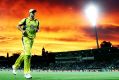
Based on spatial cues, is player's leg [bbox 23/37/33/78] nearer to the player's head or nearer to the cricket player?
the cricket player

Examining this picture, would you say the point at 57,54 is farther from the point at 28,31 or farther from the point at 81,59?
the point at 28,31

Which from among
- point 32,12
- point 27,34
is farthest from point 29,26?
point 32,12

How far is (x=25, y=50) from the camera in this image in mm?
14875

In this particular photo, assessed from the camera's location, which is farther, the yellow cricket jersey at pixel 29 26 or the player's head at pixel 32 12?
the yellow cricket jersey at pixel 29 26

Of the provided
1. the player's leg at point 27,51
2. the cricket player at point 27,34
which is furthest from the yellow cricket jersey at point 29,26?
the player's leg at point 27,51

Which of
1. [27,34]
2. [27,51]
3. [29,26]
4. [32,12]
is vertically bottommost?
[27,51]

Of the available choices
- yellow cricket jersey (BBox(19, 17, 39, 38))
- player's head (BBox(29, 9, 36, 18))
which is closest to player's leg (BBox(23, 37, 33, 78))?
yellow cricket jersey (BBox(19, 17, 39, 38))

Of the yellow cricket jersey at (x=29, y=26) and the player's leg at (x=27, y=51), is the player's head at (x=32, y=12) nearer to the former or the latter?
the yellow cricket jersey at (x=29, y=26)

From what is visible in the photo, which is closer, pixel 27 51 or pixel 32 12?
pixel 32 12

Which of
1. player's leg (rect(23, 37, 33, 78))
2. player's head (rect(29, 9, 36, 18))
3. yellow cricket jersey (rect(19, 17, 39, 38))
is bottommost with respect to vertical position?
player's leg (rect(23, 37, 33, 78))

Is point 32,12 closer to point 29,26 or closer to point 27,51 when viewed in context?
point 29,26

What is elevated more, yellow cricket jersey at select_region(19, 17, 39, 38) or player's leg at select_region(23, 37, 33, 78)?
yellow cricket jersey at select_region(19, 17, 39, 38)

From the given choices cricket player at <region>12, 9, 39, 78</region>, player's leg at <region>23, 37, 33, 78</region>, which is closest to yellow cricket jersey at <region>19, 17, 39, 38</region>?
cricket player at <region>12, 9, 39, 78</region>

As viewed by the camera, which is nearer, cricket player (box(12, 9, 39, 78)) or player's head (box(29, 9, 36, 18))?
player's head (box(29, 9, 36, 18))
